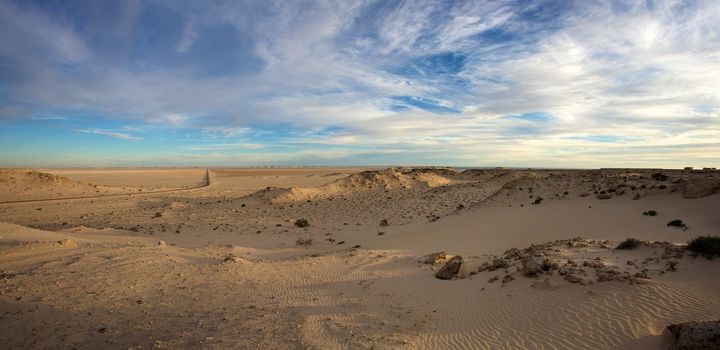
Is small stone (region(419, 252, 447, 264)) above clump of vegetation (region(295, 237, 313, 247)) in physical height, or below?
above

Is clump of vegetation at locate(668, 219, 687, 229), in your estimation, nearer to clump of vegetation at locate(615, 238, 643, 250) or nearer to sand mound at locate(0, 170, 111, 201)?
clump of vegetation at locate(615, 238, 643, 250)

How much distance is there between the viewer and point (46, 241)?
11883 millimetres

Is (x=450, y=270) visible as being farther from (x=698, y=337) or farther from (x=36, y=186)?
(x=36, y=186)

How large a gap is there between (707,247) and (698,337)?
432 cm

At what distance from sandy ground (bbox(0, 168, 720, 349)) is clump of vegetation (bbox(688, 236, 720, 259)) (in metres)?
0.26

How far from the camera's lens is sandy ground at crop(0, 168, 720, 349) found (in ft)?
21.2

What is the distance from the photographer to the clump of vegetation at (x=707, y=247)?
783 cm

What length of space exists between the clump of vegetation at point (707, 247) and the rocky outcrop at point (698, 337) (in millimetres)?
3867

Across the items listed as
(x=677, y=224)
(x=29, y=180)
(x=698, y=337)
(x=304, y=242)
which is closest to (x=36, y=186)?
(x=29, y=180)

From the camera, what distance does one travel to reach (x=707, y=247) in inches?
313

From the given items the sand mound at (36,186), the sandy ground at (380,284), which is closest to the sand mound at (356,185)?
the sandy ground at (380,284)

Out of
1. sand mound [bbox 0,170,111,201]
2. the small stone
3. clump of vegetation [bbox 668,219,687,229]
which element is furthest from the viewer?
sand mound [bbox 0,170,111,201]

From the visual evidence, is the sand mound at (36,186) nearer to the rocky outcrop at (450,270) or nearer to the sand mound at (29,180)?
the sand mound at (29,180)

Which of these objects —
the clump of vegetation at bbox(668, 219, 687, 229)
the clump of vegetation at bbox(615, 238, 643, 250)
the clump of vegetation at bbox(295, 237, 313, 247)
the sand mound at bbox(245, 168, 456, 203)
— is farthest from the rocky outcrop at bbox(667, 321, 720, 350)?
the sand mound at bbox(245, 168, 456, 203)
